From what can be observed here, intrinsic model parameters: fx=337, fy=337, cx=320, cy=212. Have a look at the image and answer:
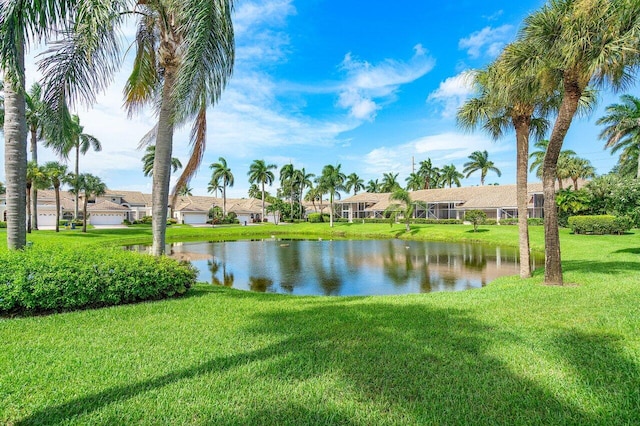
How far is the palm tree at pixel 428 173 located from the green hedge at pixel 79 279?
72844mm

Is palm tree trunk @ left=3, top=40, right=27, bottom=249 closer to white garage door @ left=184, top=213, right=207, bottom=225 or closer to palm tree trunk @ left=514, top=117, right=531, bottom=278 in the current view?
palm tree trunk @ left=514, top=117, right=531, bottom=278

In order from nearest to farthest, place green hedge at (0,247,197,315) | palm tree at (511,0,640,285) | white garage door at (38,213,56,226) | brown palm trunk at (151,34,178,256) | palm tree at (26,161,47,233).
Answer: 1. green hedge at (0,247,197,315)
2. palm tree at (511,0,640,285)
3. brown palm trunk at (151,34,178,256)
4. palm tree at (26,161,47,233)
5. white garage door at (38,213,56,226)

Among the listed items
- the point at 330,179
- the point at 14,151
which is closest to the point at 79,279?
the point at 14,151

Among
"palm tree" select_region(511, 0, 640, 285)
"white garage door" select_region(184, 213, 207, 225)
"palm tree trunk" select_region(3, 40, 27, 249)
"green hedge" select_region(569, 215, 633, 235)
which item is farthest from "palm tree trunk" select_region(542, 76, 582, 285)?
"white garage door" select_region(184, 213, 207, 225)

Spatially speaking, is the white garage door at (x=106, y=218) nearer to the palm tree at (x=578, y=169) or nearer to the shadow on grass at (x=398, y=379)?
the shadow on grass at (x=398, y=379)

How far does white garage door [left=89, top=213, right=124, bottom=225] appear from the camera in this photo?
52569mm

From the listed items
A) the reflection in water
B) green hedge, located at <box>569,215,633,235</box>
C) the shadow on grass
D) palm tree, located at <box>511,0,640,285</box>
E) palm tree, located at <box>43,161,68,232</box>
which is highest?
palm tree, located at <box>43,161,68,232</box>

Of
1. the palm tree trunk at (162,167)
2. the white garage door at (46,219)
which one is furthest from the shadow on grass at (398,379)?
the white garage door at (46,219)

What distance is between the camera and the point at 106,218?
5353cm

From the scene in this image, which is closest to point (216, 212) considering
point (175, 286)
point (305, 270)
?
point (305, 270)

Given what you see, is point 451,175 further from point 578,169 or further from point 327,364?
point 327,364

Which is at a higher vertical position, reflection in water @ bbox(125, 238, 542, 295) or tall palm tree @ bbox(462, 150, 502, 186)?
tall palm tree @ bbox(462, 150, 502, 186)

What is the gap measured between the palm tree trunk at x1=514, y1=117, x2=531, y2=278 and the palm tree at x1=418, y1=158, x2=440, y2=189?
217 feet

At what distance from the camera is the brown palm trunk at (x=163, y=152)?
7641mm
